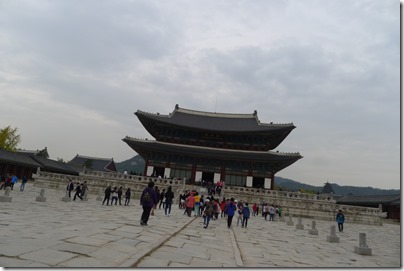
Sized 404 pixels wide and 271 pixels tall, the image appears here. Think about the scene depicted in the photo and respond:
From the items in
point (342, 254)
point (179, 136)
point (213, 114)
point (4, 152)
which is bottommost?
point (342, 254)

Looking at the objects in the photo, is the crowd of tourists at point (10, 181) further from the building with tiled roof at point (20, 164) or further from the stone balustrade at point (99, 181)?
the building with tiled roof at point (20, 164)

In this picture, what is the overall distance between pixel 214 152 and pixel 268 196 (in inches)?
427

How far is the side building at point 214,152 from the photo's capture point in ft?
121

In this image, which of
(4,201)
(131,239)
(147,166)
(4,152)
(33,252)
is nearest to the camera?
(33,252)

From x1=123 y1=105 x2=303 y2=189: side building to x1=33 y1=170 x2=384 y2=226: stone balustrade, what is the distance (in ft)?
22.3

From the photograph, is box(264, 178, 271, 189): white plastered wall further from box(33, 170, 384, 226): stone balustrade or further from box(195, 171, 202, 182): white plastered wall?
box(195, 171, 202, 182): white plastered wall

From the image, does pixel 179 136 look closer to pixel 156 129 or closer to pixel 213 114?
pixel 156 129

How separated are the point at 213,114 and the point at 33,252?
45.1 metres

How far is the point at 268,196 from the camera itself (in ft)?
94.0

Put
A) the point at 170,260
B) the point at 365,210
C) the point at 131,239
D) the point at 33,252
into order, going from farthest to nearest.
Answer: the point at 365,210 < the point at 131,239 < the point at 170,260 < the point at 33,252

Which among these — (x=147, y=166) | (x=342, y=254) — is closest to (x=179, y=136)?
(x=147, y=166)

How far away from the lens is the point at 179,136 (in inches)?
1634

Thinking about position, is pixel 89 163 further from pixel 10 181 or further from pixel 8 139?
pixel 10 181

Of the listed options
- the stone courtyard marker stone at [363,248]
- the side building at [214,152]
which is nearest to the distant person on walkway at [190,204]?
the stone courtyard marker stone at [363,248]
